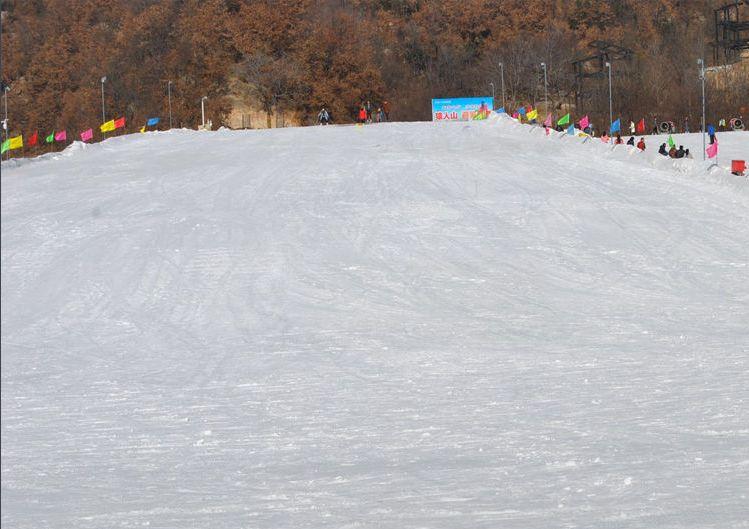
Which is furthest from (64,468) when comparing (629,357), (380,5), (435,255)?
(380,5)

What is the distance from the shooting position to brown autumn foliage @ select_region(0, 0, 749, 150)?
7831cm

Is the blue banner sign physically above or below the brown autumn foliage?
below

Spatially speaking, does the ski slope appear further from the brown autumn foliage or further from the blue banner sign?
the brown autumn foliage

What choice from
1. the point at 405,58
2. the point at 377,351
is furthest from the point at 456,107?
the point at 377,351

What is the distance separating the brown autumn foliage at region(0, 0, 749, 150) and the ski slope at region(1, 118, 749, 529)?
158 ft

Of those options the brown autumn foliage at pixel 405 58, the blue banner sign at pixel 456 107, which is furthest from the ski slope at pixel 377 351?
the brown autumn foliage at pixel 405 58

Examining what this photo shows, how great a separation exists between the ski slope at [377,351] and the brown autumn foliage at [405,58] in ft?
158

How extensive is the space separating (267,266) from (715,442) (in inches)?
392

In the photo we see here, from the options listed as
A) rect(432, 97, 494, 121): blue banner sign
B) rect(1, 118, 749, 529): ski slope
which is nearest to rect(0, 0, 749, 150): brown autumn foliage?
rect(432, 97, 494, 121): blue banner sign

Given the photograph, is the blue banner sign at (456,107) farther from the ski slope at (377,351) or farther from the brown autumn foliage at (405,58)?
the ski slope at (377,351)

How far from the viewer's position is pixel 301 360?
11234 millimetres

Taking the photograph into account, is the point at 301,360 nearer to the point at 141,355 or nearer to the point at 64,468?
the point at 141,355

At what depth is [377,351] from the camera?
11.7 meters

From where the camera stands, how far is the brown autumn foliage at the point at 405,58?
78312 mm
